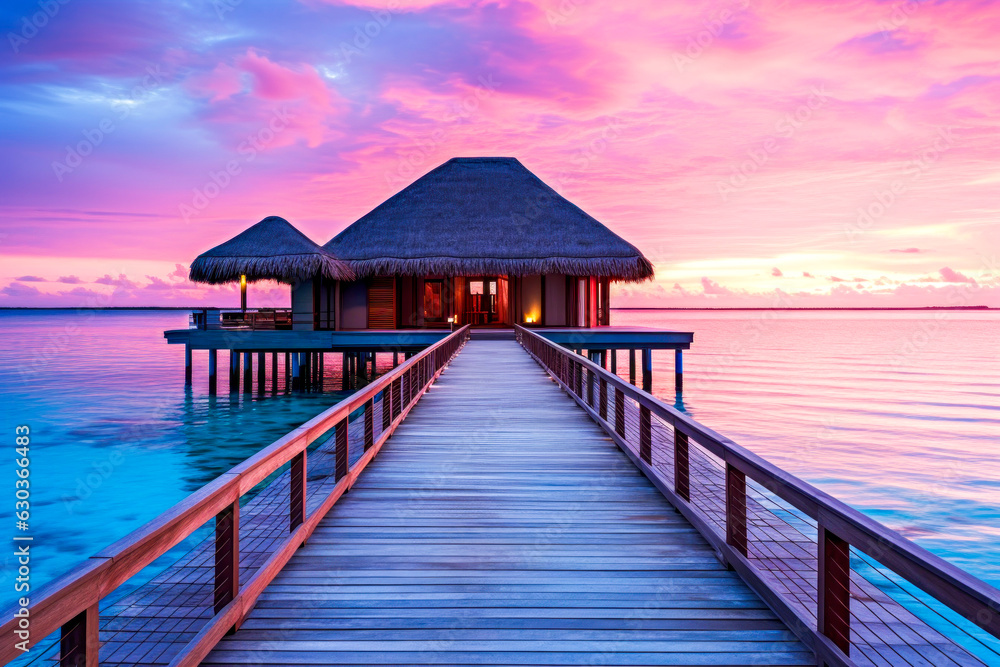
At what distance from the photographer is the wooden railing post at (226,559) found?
2.78 m

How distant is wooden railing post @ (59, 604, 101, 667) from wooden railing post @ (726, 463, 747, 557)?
2875 mm

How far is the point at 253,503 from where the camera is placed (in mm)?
5066

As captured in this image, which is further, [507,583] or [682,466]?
[682,466]

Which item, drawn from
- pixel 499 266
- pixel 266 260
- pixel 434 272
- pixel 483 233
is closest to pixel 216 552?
pixel 266 260

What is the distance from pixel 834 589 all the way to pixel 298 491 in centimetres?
281

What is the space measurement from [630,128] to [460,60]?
6.33m

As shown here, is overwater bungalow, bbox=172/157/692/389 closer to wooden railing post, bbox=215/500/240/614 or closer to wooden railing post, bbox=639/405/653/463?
wooden railing post, bbox=639/405/653/463

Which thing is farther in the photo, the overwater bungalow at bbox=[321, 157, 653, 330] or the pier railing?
the overwater bungalow at bbox=[321, 157, 653, 330]

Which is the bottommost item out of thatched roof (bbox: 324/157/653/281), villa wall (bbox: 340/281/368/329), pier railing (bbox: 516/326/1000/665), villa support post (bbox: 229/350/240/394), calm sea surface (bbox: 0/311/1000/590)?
calm sea surface (bbox: 0/311/1000/590)

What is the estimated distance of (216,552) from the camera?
2781mm

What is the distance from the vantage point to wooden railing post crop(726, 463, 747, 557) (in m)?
→ 3.44

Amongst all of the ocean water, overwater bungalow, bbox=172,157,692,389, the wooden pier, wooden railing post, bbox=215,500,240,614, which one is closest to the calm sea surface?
the ocean water

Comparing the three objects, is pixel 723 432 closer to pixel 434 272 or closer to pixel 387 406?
pixel 387 406

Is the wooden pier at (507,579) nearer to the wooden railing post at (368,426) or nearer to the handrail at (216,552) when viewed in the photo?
the handrail at (216,552)
